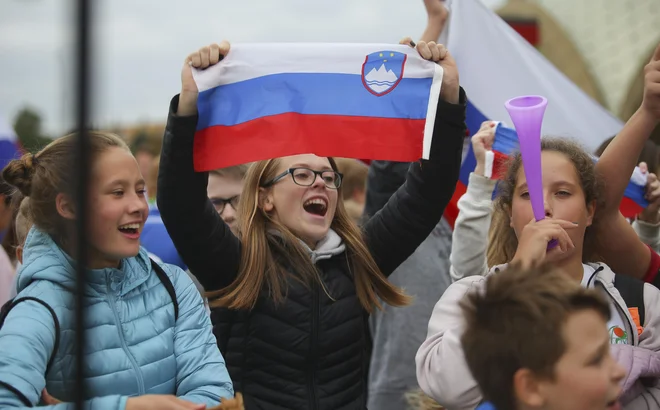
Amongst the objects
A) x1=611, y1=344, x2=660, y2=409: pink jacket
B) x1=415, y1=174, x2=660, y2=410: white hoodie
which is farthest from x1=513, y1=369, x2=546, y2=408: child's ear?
x1=611, y1=344, x2=660, y2=409: pink jacket

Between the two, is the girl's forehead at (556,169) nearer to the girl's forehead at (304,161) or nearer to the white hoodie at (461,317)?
the white hoodie at (461,317)

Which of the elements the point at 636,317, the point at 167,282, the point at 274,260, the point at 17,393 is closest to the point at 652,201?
the point at 636,317

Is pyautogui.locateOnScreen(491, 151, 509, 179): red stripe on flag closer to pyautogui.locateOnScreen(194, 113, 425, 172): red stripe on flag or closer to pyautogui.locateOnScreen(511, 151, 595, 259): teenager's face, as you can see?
pyautogui.locateOnScreen(511, 151, 595, 259): teenager's face

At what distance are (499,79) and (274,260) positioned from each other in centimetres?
161

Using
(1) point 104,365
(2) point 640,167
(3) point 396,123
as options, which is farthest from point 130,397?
(2) point 640,167

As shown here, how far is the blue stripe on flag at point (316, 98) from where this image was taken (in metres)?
2.82

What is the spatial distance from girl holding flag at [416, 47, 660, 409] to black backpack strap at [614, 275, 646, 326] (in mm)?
11

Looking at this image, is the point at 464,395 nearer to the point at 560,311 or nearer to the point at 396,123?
the point at 560,311

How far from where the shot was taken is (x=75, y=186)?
1389 millimetres

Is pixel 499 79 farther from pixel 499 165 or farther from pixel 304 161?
pixel 304 161

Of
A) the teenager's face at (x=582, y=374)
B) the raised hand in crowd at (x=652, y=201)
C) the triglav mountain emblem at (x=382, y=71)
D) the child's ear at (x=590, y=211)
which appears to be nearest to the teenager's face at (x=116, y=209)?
the triglav mountain emblem at (x=382, y=71)

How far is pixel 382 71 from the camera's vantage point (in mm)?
2896

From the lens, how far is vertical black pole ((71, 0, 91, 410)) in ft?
4.35

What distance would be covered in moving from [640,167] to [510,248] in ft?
3.05
